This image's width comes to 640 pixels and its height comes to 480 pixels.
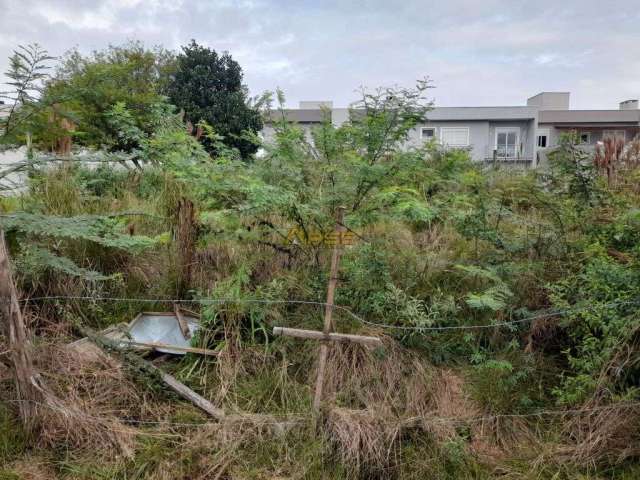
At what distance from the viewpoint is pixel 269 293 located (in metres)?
2.98

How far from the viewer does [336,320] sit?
2.96 metres

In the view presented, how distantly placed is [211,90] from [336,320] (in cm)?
1231

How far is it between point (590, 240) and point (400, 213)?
1.60 meters

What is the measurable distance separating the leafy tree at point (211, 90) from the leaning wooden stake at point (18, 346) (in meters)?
11.3

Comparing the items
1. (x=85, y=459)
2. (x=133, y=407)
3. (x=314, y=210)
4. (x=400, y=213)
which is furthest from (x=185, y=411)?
(x=400, y=213)

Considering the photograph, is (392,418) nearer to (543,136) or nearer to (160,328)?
(160,328)

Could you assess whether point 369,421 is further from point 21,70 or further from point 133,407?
point 21,70

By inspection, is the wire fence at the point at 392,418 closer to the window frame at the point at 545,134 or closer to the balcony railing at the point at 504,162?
the balcony railing at the point at 504,162

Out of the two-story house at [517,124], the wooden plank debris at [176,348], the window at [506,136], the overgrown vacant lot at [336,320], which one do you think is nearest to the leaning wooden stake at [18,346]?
the overgrown vacant lot at [336,320]

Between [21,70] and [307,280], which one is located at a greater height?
[21,70]

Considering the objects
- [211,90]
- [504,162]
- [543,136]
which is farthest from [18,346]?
[543,136]

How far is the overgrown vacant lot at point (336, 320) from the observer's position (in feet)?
7.45

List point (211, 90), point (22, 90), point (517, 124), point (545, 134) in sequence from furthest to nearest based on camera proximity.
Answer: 1. point (545, 134)
2. point (517, 124)
3. point (211, 90)
4. point (22, 90)

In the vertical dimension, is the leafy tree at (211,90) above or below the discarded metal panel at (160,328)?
above
